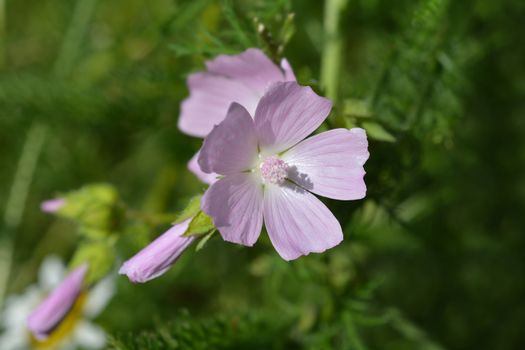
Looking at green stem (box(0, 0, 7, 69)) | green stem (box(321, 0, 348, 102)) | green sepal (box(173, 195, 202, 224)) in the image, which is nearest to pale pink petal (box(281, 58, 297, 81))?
green sepal (box(173, 195, 202, 224))

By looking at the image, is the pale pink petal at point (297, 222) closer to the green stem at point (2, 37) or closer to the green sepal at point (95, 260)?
the green sepal at point (95, 260)

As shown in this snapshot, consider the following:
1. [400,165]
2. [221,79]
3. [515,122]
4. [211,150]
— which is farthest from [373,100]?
[515,122]

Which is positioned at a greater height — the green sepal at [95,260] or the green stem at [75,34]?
the green stem at [75,34]

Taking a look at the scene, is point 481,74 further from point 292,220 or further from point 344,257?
point 292,220

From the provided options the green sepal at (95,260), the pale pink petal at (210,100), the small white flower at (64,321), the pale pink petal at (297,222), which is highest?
the pale pink petal at (210,100)

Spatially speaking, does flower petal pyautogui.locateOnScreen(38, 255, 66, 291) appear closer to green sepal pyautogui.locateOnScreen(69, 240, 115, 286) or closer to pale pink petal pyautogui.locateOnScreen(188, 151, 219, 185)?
green sepal pyautogui.locateOnScreen(69, 240, 115, 286)

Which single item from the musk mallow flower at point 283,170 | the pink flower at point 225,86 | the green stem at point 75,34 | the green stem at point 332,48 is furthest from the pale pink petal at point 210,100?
the green stem at point 75,34
